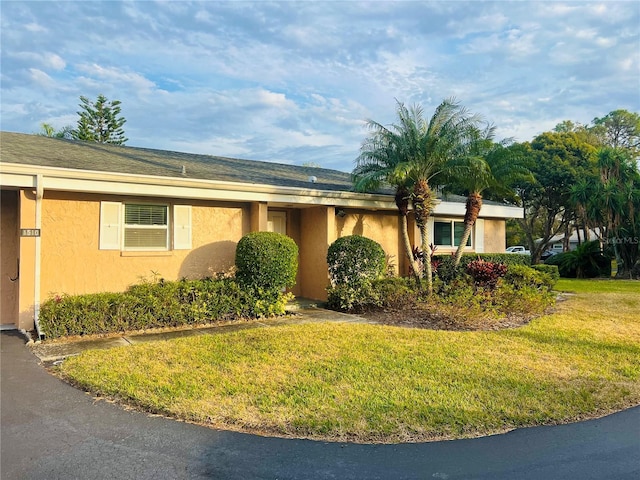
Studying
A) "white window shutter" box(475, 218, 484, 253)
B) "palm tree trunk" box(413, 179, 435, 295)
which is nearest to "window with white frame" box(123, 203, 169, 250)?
"palm tree trunk" box(413, 179, 435, 295)

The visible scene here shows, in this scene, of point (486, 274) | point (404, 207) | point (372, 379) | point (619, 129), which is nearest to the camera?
point (372, 379)

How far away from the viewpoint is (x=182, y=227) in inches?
393

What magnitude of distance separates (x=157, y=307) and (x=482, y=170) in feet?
28.5

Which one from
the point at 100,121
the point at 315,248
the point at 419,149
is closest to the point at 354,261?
the point at 315,248

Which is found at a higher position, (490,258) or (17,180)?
(17,180)

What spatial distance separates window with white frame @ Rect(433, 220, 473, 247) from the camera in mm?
14609

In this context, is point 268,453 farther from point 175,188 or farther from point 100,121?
point 100,121

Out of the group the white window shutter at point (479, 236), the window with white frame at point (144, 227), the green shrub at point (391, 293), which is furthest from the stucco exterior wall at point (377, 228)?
the window with white frame at point (144, 227)

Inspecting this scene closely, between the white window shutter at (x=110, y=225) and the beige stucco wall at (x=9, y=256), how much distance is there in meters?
1.64

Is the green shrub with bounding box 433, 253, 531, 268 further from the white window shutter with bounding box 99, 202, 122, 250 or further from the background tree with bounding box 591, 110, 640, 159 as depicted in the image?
the background tree with bounding box 591, 110, 640, 159

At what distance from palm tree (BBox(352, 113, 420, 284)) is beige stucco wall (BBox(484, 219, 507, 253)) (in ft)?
18.1

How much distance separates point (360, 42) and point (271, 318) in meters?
7.87

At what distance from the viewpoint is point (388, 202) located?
12.5 meters

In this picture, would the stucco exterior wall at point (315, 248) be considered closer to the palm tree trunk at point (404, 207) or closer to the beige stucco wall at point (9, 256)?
the palm tree trunk at point (404, 207)
